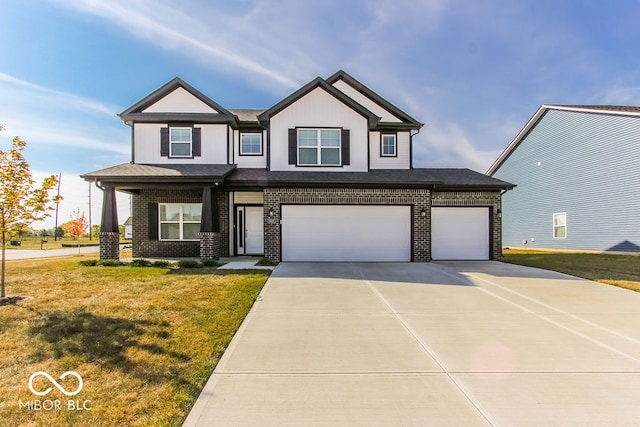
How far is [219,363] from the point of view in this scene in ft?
12.9

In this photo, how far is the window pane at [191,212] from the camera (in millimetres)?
14305

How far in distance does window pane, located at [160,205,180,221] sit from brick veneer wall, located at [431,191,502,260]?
10852 millimetres

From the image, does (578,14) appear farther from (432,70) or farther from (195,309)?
(195,309)

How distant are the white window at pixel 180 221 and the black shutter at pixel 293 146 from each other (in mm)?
4459

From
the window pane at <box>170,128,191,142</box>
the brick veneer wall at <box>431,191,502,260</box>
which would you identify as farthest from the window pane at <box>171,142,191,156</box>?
the brick veneer wall at <box>431,191,502,260</box>

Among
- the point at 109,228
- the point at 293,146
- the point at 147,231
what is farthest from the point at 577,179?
the point at 109,228

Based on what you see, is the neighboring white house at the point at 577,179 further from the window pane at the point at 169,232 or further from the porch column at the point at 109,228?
the porch column at the point at 109,228

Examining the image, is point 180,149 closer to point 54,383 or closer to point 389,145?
point 389,145

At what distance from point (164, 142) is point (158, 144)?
271 millimetres

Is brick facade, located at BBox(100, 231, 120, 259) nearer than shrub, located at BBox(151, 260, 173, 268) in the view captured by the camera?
No

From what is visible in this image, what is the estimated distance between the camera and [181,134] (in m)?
14.6

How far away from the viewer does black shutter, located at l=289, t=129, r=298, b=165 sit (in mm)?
14008

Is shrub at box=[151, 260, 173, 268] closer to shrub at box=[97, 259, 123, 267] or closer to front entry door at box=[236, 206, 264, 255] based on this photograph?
shrub at box=[97, 259, 123, 267]

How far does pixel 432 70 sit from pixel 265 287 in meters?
12.2
